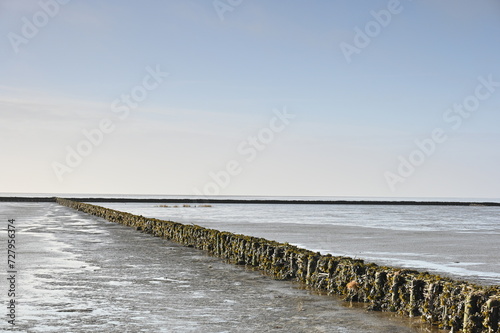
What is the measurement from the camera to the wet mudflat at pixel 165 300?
35.4 ft

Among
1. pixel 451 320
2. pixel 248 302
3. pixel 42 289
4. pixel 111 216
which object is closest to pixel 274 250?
pixel 248 302

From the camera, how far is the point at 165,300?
13250mm

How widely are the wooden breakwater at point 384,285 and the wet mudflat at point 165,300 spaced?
46 cm

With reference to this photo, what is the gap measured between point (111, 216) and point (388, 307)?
38851mm

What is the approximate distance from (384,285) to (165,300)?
4.61 meters

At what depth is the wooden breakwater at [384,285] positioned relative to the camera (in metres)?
10.3

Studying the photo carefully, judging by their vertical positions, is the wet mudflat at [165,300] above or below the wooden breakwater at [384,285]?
below

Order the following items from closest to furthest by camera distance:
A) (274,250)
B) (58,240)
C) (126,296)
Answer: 1. (126,296)
2. (274,250)
3. (58,240)

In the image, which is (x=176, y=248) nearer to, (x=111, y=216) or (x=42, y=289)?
(x=42, y=289)

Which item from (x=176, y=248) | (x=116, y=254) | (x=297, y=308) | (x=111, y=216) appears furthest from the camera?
(x=111, y=216)

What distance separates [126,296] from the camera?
13625 millimetres

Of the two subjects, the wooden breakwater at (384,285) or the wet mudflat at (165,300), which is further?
the wet mudflat at (165,300)

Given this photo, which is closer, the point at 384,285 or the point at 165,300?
the point at 384,285

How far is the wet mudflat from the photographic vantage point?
10797 millimetres
